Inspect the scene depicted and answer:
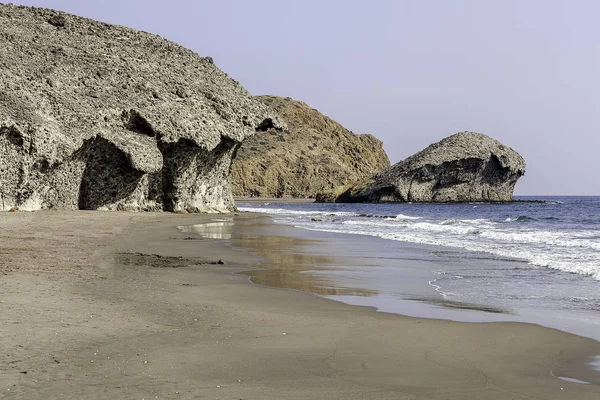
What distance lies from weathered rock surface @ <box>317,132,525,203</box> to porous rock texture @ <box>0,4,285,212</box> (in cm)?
5513

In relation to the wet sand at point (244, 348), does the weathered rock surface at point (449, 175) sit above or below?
above

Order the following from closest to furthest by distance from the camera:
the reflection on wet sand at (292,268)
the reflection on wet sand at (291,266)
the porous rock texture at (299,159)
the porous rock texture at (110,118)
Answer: the reflection on wet sand at (292,268) → the reflection on wet sand at (291,266) → the porous rock texture at (110,118) → the porous rock texture at (299,159)

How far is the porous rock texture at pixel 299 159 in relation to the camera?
142 m

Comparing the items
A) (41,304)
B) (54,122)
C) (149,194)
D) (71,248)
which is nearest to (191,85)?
(149,194)

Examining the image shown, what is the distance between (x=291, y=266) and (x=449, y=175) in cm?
9354

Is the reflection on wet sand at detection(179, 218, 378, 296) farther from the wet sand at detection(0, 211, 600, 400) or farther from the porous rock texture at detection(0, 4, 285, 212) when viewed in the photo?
the porous rock texture at detection(0, 4, 285, 212)

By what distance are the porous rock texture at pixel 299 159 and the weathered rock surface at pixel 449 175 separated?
34967mm

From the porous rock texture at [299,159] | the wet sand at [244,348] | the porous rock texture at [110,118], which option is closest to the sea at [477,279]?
the wet sand at [244,348]

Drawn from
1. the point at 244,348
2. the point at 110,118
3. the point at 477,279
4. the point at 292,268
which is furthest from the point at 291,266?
the point at 110,118

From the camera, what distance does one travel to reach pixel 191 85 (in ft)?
147

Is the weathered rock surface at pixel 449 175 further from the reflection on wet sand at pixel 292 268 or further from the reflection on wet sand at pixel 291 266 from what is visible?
the reflection on wet sand at pixel 292 268

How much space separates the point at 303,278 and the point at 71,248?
237 inches

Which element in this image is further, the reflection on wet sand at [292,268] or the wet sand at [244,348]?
the reflection on wet sand at [292,268]

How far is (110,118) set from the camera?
36219 mm
